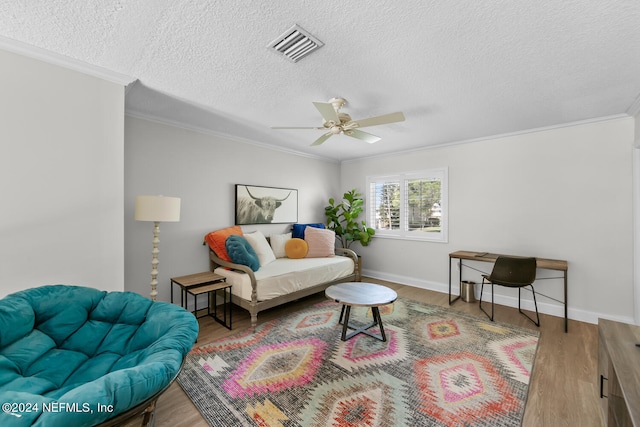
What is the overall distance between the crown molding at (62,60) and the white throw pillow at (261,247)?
2222 millimetres

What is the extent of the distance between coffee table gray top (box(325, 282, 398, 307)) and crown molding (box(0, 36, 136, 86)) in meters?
2.71

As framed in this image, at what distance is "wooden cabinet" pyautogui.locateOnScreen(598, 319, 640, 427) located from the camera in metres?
1.11

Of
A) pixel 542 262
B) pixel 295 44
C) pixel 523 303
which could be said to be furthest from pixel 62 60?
pixel 523 303

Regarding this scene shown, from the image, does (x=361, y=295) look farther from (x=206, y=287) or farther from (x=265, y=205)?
(x=265, y=205)

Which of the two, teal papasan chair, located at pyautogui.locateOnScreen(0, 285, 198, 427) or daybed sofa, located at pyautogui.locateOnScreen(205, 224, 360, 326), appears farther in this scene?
daybed sofa, located at pyautogui.locateOnScreen(205, 224, 360, 326)

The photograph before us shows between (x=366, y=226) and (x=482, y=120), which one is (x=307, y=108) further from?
(x=366, y=226)

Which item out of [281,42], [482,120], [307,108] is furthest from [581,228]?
[281,42]

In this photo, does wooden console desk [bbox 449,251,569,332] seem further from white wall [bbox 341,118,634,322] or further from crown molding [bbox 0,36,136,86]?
crown molding [bbox 0,36,136,86]

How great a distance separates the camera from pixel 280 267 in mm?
3537

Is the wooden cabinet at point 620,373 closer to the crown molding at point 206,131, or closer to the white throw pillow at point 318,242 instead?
the white throw pillow at point 318,242

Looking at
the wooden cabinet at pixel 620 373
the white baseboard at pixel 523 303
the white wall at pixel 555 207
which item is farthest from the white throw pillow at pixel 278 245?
the wooden cabinet at pixel 620 373

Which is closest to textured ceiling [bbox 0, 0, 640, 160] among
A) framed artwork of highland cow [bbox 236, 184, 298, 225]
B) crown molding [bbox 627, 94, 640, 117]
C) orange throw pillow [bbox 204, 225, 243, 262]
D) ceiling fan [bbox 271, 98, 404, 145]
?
crown molding [bbox 627, 94, 640, 117]

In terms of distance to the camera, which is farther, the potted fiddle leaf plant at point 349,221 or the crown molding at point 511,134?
the potted fiddle leaf plant at point 349,221

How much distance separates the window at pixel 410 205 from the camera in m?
4.43
